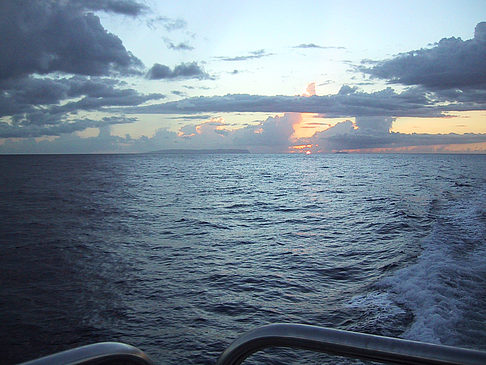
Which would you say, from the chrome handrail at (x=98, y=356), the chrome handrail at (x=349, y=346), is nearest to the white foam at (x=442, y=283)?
the chrome handrail at (x=349, y=346)

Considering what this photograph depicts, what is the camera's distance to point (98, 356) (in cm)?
112

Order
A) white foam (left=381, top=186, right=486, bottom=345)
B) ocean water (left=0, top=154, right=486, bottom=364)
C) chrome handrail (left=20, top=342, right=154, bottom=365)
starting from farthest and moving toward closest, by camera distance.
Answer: ocean water (left=0, top=154, right=486, bottom=364)
white foam (left=381, top=186, right=486, bottom=345)
chrome handrail (left=20, top=342, right=154, bottom=365)

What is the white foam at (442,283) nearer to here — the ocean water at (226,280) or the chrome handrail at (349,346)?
the ocean water at (226,280)

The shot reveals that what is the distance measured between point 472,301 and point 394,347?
7.87 metres

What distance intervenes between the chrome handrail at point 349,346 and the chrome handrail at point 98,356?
0.29 metres

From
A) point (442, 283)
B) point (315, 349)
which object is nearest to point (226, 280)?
point (442, 283)

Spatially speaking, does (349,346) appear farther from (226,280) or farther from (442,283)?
(226,280)

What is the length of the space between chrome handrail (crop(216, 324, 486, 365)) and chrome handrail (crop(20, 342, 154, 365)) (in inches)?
11.4

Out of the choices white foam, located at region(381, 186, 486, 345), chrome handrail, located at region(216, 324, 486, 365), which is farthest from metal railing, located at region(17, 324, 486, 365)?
white foam, located at region(381, 186, 486, 345)

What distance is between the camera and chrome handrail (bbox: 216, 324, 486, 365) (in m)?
1.13

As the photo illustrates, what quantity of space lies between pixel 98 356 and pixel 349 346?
2.52 ft

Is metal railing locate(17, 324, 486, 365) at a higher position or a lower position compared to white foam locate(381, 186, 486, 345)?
higher

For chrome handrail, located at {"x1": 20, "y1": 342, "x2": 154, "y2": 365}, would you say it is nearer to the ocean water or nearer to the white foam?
the ocean water

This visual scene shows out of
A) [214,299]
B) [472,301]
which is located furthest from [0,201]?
[472,301]
